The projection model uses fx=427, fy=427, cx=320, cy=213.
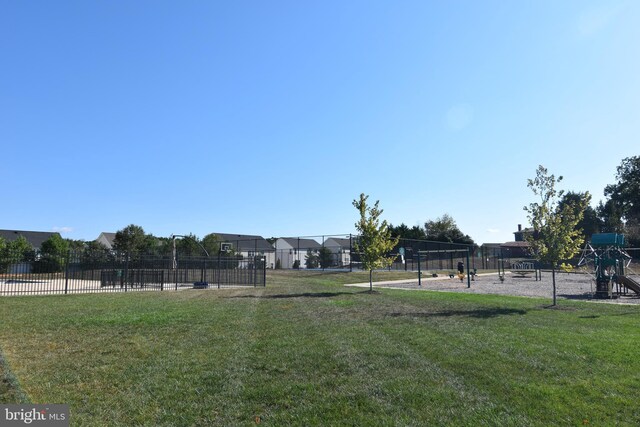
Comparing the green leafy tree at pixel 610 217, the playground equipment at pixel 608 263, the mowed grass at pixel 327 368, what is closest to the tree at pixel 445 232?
the green leafy tree at pixel 610 217

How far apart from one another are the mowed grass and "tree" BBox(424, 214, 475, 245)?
63.4 meters

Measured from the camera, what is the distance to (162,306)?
14.9 m

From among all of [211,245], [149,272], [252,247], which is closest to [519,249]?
[252,247]

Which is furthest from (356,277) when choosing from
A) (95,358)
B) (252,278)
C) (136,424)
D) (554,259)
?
(136,424)

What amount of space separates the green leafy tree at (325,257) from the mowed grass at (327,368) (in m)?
28.6

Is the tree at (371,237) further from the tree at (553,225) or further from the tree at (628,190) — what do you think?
the tree at (628,190)

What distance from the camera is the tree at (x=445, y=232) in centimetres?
7362

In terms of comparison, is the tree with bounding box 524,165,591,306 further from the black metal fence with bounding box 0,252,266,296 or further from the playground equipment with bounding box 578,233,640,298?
the black metal fence with bounding box 0,252,266,296

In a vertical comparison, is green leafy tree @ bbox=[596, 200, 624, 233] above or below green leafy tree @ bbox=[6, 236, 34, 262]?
above

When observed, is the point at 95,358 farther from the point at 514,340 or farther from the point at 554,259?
the point at 554,259

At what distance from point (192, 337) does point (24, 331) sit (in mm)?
4208
